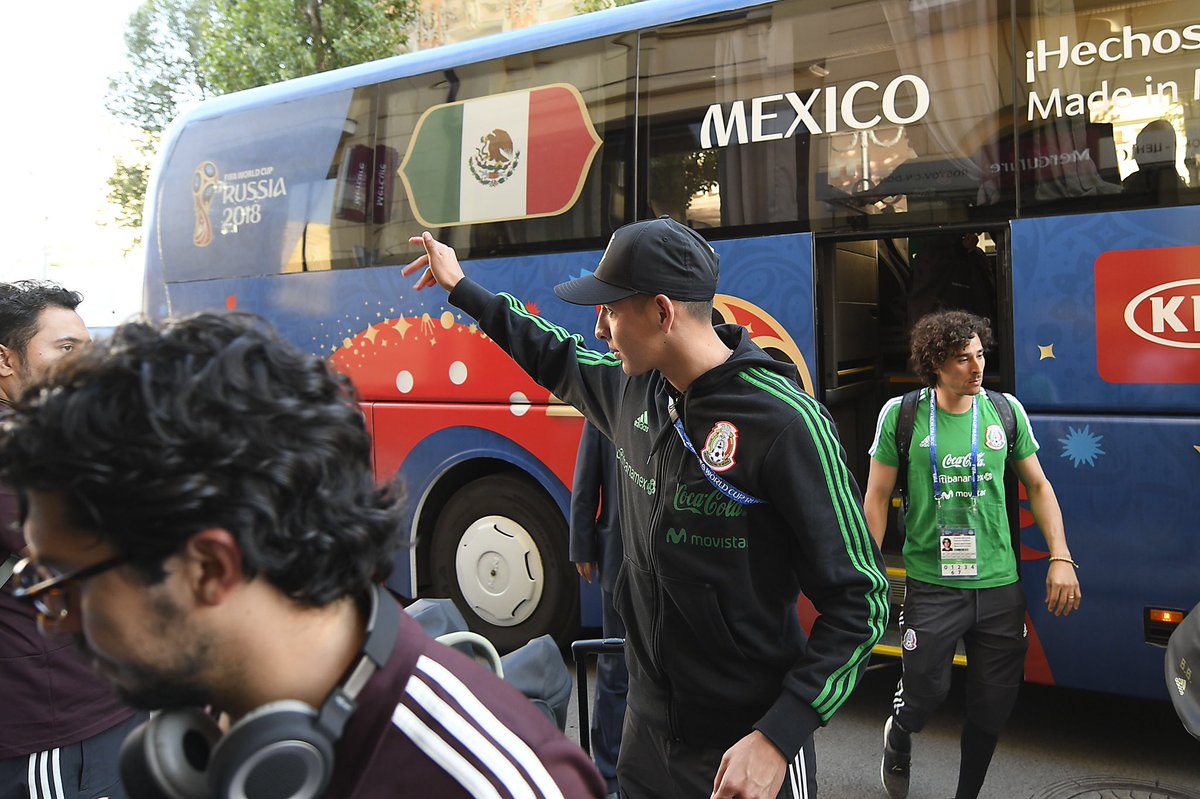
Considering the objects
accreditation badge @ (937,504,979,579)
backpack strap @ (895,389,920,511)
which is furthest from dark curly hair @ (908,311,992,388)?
accreditation badge @ (937,504,979,579)

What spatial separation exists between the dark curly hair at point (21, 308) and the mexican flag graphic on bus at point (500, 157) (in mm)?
3333

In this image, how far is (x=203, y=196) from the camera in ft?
22.8

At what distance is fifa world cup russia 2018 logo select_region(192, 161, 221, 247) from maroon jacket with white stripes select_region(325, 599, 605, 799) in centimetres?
648

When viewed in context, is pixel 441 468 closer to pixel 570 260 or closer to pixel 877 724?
pixel 570 260

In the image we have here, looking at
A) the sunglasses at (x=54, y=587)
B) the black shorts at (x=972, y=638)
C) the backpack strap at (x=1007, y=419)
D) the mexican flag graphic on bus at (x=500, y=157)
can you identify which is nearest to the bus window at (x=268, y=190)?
the mexican flag graphic on bus at (x=500, y=157)

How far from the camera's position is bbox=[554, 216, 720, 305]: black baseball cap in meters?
2.29

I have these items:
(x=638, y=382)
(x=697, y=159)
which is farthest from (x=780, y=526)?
(x=697, y=159)

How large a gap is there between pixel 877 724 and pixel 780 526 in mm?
3176

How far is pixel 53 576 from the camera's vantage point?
1109 mm

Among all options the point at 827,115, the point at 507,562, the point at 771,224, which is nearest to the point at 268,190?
the point at 507,562

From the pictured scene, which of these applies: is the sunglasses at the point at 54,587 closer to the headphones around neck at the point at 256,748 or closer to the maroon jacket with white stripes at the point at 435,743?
the headphones around neck at the point at 256,748

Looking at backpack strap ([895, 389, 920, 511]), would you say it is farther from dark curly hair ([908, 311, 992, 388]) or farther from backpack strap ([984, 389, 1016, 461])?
backpack strap ([984, 389, 1016, 461])

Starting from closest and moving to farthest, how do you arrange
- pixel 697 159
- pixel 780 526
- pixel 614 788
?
pixel 780 526 → pixel 614 788 → pixel 697 159

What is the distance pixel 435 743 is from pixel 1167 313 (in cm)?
395
